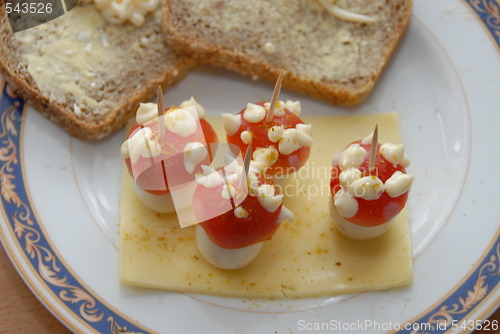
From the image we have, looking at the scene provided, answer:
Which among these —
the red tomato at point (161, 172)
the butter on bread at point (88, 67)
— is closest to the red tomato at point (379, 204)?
the red tomato at point (161, 172)

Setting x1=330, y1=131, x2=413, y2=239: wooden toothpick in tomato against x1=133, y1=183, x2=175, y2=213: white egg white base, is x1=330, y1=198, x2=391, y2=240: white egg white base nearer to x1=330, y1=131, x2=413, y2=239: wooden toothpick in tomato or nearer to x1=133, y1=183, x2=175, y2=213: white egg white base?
x1=330, y1=131, x2=413, y2=239: wooden toothpick in tomato

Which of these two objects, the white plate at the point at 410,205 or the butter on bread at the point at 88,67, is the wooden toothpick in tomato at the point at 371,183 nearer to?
the white plate at the point at 410,205

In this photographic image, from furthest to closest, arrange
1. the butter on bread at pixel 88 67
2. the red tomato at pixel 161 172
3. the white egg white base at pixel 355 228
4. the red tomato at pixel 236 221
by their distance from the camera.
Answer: the butter on bread at pixel 88 67 < the white egg white base at pixel 355 228 < the red tomato at pixel 161 172 < the red tomato at pixel 236 221

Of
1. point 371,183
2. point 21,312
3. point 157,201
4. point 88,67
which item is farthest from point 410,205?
point 21,312

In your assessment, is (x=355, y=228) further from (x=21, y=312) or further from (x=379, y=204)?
(x=21, y=312)

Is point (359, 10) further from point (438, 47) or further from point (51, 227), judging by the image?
point (51, 227)

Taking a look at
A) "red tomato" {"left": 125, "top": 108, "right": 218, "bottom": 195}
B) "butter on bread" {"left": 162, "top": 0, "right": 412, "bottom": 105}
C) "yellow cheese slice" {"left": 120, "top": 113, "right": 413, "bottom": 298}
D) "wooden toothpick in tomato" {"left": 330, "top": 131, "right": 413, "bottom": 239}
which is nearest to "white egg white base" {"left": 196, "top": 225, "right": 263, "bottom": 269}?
"yellow cheese slice" {"left": 120, "top": 113, "right": 413, "bottom": 298}

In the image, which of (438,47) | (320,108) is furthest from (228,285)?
(438,47)
